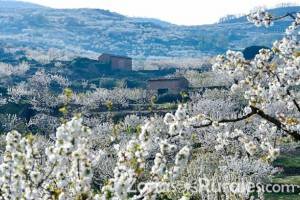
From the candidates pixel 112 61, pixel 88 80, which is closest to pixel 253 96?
pixel 88 80

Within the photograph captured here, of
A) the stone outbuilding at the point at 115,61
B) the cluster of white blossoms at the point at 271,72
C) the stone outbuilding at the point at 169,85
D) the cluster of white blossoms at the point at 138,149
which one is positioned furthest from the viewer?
the stone outbuilding at the point at 115,61

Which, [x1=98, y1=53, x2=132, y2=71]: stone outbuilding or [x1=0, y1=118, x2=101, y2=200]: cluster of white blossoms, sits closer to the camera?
[x1=0, y1=118, x2=101, y2=200]: cluster of white blossoms

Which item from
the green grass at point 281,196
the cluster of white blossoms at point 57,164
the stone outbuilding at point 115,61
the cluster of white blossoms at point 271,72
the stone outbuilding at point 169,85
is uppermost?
the cluster of white blossoms at point 271,72

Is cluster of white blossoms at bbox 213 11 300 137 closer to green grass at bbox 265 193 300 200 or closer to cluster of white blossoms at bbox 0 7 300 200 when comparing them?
cluster of white blossoms at bbox 0 7 300 200

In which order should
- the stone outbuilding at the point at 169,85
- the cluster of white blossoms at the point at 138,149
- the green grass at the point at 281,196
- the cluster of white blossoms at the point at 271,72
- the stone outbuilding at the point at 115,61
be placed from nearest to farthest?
1. the cluster of white blossoms at the point at 138,149
2. the cluster of white blossoms at the point at 271,72
3. the green grass at the point at 281,196
4. the stone outbuilding at the point at 169,85
5. the stone outbuilding at the point at 115,61

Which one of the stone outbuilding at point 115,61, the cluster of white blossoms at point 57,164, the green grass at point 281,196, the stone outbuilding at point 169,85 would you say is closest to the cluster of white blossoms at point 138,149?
the cluster of white blossoms at point 57,164

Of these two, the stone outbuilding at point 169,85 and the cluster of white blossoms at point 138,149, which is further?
the stone outbuilding at point 169,85

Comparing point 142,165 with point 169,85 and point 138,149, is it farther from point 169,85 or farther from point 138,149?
point 169,85

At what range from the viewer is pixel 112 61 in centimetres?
18575

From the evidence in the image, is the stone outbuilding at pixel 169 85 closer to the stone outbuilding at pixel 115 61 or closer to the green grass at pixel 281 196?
the stone outbuilding at pixel 115 61

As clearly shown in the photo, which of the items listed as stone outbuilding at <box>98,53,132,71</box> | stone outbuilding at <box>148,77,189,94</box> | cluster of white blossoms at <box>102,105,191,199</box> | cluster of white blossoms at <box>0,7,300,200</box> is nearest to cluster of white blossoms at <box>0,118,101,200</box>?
cluster of white blossoms at <box>0,7,300,200</box>

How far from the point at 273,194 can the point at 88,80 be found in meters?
123

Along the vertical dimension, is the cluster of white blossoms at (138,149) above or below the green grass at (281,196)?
above

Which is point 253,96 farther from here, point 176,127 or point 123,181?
point 123,181
